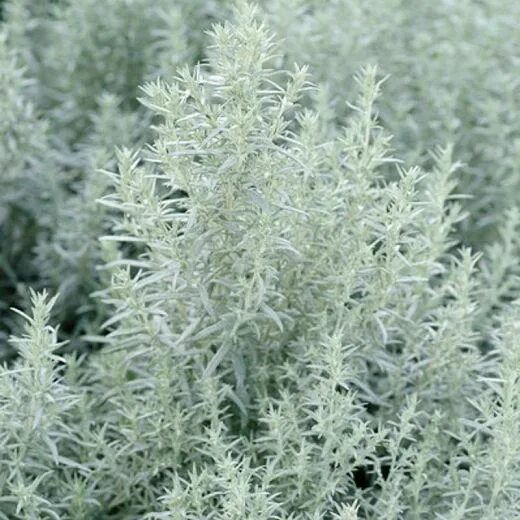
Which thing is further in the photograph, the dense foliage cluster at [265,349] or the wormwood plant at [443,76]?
the wormwood plant at [443,76]

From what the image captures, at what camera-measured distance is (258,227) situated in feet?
8.80

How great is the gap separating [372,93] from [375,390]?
846 mm

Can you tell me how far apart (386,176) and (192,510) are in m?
1.98

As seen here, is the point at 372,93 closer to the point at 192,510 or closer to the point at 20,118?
the point at 192,510

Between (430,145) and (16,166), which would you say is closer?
(16,166)

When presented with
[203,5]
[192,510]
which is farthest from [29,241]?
[192,510]

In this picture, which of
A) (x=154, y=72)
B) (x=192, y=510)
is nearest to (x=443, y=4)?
(x=154, y=72)

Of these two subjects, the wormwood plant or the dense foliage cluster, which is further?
the wormwood plant

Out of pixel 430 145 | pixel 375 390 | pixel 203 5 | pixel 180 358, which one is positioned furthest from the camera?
pixel 203 5

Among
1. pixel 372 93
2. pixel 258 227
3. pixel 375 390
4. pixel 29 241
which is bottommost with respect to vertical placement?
pixel 29 241

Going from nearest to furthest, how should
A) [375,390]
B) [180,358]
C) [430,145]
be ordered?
[180,358] → [375,390] → [430,145]

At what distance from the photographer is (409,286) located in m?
3.09

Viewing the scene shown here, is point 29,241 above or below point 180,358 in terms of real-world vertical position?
below

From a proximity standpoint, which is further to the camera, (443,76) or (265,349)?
(443,76)
